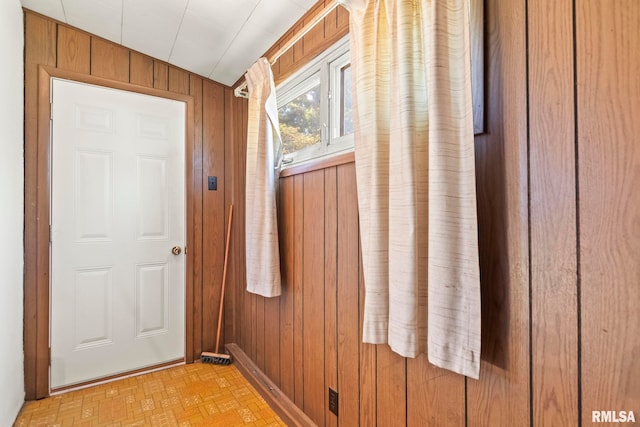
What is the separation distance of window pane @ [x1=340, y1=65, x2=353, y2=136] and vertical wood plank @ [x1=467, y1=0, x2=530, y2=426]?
29.6 inches

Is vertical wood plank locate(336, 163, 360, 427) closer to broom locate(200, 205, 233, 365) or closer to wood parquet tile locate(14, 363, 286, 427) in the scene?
wood parquet tile locate(14, 363, 286, 427)

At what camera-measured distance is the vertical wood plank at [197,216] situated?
7.71ft

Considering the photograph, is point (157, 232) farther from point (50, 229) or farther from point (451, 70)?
point (451, 70)

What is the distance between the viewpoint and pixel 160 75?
223 centimetres

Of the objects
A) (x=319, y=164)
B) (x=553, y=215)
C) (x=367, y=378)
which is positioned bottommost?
(x=367, y=378)

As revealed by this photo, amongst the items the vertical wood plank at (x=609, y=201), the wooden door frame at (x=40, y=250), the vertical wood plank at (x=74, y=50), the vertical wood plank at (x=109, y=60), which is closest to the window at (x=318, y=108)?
the vertical wood plank at (x=609, y=201)

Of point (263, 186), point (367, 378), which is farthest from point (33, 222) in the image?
point (367, 378)

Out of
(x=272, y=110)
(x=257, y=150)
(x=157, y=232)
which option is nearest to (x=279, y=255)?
(x=257, y=150)

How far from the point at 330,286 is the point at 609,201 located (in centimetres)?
102

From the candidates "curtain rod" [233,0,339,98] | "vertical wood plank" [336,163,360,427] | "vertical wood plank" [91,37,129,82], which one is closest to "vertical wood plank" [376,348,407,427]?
"vertical wood plank" [336,163,360,427]

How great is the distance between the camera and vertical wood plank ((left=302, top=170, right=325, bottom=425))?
1.46m

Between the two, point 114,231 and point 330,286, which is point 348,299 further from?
point 114,231

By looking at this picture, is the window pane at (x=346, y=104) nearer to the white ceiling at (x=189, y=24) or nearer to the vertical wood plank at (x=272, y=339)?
the white ceiling at (x=189, y=24)

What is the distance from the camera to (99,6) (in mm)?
1710
